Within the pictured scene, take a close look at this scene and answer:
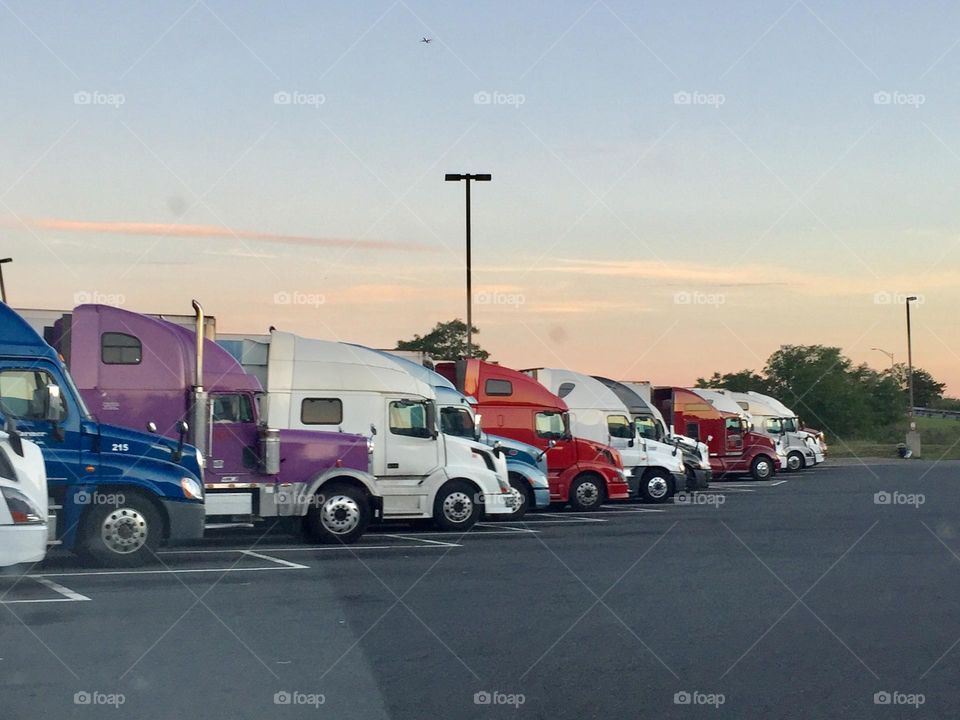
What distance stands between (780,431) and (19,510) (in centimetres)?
4878

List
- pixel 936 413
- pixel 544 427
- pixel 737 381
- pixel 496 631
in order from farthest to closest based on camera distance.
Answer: pixel 936 413 < pixel 737 381 < pixel 544 427 < pixel 496 631

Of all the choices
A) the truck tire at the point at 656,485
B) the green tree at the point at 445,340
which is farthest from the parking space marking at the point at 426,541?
the green tree at the point at 445,340

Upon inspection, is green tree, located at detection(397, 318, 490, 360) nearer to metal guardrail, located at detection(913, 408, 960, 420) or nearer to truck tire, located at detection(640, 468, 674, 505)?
truck tire, located at detection(640, 468, 674, 505)

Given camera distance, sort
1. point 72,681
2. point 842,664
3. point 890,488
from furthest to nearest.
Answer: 1. point 890,488
2. point 842,664
3. point 72,681

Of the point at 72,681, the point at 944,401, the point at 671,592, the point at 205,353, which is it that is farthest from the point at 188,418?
the point at 944,401

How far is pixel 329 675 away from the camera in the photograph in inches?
347

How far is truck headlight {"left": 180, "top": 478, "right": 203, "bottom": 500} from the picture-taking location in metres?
16.9

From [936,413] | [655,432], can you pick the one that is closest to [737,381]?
[936,413]

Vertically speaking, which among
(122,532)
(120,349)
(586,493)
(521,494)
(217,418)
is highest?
(120,349)

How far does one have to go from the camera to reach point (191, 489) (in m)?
17.0

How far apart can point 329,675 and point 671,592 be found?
532 cm

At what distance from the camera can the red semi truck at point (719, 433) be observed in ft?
153

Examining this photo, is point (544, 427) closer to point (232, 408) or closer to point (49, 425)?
point (232, 408)

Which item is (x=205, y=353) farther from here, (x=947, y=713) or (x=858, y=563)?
(x=947, y=713)
